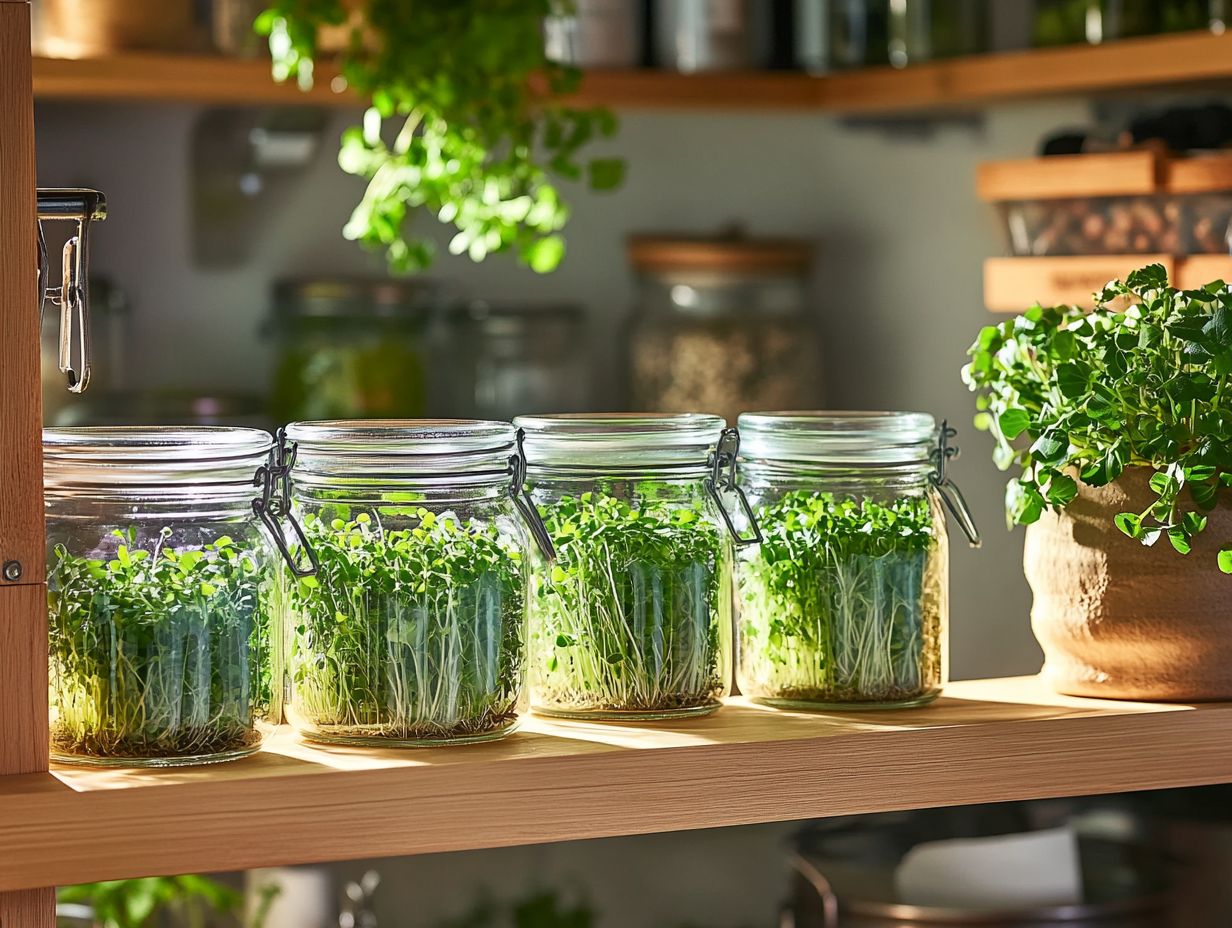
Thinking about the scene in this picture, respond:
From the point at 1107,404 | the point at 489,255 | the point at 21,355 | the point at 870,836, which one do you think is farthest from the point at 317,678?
the point at 489,255

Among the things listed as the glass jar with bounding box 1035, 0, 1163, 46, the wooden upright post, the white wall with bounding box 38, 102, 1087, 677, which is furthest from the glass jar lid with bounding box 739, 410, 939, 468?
the white wall with bounding box 38, 102, 1087, 677

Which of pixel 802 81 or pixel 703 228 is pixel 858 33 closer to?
pixel 802 81

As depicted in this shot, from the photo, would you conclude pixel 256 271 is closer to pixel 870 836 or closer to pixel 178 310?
pixel 178 310

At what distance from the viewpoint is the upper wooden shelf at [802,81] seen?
147 cm

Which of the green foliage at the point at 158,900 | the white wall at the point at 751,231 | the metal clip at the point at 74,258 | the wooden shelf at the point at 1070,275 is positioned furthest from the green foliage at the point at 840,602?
the white wall at the point at 751,231

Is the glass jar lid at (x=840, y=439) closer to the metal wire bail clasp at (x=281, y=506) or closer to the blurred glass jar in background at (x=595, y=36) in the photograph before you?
the metal wire bail clasp at (x=281, y=506)

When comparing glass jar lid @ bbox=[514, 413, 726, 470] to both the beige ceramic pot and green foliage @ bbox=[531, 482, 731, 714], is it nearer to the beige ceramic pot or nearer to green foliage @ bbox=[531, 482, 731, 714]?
green foliage @ bbox=[531, 482, 731, 714]

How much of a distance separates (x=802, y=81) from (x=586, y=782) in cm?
137

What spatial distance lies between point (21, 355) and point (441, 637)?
20cm

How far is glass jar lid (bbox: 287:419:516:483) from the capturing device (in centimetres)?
74

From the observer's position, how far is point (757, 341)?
6.35ft

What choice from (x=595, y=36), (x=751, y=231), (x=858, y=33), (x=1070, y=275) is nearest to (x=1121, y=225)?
(x=1070, y=275)

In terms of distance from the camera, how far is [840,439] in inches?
32.5

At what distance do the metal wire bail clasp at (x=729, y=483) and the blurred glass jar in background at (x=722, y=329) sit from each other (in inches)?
41.6
